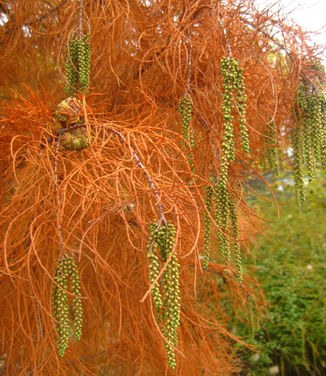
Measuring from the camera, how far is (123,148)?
43.3 inches

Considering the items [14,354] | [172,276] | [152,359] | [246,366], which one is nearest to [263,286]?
[246,366]

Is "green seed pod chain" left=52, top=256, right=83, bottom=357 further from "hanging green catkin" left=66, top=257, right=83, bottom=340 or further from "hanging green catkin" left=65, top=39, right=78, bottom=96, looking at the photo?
"hanging green catkin" left=65, top=39, right=78, bottom=96

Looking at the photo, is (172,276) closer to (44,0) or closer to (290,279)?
(44,0)

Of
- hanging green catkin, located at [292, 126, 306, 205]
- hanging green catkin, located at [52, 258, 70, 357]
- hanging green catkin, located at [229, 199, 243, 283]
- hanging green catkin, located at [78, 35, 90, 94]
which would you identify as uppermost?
hanging green catkin, located at [78, 35, 90, 94]

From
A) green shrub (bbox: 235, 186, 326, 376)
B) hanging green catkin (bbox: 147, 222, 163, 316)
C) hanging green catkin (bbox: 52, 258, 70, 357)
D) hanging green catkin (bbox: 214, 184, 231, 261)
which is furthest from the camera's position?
green shrub (bbox: 235, 186, 326, 376)

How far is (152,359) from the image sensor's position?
5.34 ft

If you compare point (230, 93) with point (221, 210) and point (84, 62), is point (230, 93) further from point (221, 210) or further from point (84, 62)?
point (84, 62)

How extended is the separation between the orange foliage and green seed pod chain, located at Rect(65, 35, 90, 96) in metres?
0.05

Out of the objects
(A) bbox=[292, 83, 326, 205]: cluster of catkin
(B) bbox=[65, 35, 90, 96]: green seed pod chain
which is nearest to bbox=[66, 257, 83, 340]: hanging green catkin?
(B) bbox=[65, 35, 90, 96]: green seed pod chain

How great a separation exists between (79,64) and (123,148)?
282 millimetres

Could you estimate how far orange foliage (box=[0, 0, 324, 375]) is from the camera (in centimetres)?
109

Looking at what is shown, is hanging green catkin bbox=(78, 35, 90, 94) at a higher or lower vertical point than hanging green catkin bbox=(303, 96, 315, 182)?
higher

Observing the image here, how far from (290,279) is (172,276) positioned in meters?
2.62

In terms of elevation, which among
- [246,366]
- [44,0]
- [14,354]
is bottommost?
[246,366]
